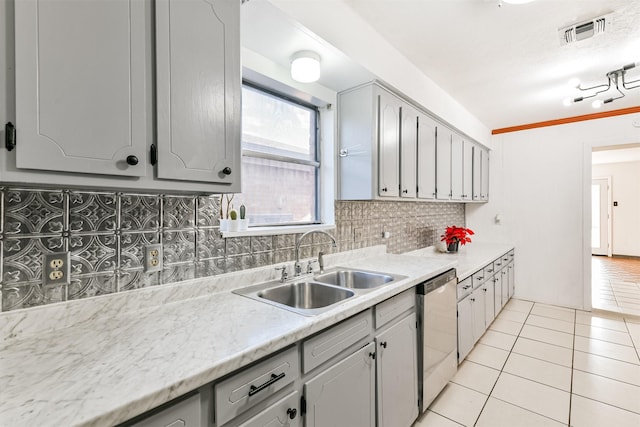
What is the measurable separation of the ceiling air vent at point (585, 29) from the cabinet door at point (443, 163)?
1.18m

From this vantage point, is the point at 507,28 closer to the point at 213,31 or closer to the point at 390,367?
the point at 213,31

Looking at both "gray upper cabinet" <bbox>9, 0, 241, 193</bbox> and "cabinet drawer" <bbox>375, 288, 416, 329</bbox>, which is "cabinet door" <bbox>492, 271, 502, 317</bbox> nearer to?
"cabinet drawer" <bbox>375, 288, 416, 329</bbox>

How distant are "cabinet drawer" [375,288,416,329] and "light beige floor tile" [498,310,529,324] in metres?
2.58

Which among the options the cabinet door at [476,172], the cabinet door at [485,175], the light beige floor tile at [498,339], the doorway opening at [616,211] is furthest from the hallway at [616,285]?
the cabinet door at [476,172]

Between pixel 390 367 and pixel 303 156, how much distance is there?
154 cm

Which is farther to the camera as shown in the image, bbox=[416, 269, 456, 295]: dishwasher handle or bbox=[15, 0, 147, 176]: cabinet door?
bbox=[416, 269, 456, 295]: dishwasher handle

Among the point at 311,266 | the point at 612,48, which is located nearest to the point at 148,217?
the point at 311,266

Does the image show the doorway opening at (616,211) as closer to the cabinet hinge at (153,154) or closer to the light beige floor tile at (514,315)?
the light beige floor tile at (514,315)

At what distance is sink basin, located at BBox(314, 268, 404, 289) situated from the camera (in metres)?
1.92

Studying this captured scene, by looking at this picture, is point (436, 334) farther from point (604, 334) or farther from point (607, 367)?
point (604, 334)

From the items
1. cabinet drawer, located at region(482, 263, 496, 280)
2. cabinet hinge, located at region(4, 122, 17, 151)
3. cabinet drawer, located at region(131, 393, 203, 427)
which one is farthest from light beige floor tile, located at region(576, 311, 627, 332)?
cabinet hinge, located at region(4, 122, 17, 151)

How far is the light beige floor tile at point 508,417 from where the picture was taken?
1860 mm

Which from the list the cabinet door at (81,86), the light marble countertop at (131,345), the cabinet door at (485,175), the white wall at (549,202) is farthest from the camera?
the cabinet door at (485,175)

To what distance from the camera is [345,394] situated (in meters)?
1.29
